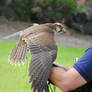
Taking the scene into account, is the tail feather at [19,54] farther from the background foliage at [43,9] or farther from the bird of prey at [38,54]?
the background foliage at [43,9]

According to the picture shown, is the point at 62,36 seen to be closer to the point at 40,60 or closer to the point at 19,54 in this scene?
the point at 19,54

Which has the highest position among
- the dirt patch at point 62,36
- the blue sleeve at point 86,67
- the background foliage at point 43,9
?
the blue sleeve at point 86,67

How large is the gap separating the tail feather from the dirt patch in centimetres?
1030

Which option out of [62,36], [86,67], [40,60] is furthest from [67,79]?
[62,36]

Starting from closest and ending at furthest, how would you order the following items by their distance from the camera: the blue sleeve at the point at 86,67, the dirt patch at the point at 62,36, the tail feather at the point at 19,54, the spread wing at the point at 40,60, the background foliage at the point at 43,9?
1. the blue sleeve at the point at 86,67
2. the spread wing at the point at 40,60
3. the tail feather at the point at 19,54
4. the dirt patch at the point at 62,36
5. the background foliage at the point at 43,9

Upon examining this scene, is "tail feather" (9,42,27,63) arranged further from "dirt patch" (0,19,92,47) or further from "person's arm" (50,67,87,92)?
"dirt patch" (0,19,92,47)

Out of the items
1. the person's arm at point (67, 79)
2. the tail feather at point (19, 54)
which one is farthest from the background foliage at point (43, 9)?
the person's arm at point (67, 79)

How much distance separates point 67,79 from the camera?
7.29ft

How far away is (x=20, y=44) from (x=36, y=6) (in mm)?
→ 13949

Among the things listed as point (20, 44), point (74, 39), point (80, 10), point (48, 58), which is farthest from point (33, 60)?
point (80, 10)

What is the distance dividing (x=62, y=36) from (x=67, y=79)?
45.9ft

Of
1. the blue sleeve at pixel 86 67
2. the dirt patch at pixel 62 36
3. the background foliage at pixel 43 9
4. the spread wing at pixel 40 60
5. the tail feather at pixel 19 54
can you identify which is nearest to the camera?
the blue sleeve at pixel 86 67

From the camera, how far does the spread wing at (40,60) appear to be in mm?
2314

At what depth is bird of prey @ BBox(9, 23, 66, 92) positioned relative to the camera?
91.4 inches
